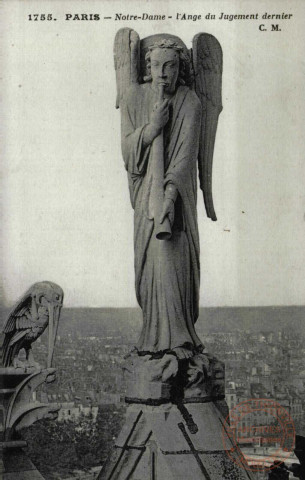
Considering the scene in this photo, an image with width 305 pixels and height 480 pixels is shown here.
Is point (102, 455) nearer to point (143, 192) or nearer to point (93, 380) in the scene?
point (93, 380)

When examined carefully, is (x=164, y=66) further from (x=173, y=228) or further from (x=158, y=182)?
(x=173, y=228)

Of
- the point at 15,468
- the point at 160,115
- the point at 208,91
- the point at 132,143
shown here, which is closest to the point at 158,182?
the point at 132,143

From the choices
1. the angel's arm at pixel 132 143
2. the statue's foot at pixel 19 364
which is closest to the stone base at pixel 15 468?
the statue's foot at pixel 19 364

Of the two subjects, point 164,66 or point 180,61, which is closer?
point 164,66

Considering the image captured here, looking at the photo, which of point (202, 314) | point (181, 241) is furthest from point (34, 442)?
point (181, 241)

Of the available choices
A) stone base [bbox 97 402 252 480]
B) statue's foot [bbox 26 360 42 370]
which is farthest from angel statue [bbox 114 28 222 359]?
statue's foot [bbox 26 360 42 370]

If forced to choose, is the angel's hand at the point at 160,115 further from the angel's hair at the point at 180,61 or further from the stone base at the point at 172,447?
the stone base at the point at 172,447

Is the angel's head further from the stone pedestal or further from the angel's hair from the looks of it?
the stone pedestal
